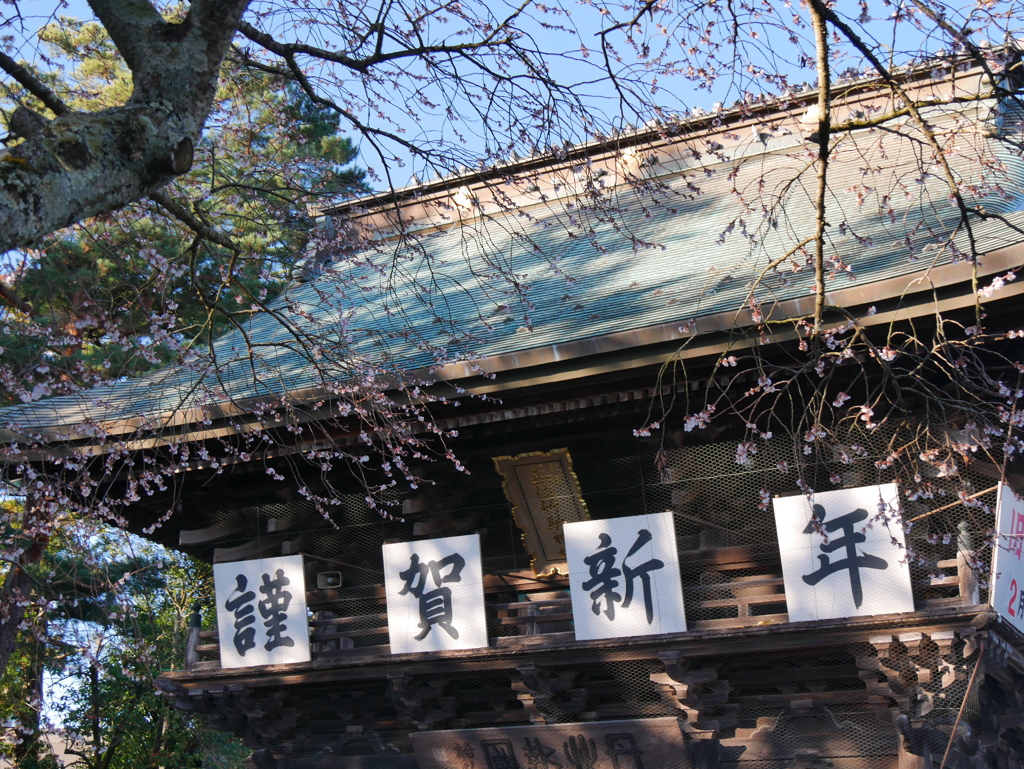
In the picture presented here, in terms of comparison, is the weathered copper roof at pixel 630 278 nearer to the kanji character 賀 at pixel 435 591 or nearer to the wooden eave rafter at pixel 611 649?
the kanji character 賀 at pixel 435 591

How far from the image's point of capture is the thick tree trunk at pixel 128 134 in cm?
308

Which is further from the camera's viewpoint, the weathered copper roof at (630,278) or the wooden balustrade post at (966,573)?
the weathered copper roof at (630,278)

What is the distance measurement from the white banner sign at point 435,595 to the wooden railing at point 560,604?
0.72ft

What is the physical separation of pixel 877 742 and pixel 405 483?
368cm

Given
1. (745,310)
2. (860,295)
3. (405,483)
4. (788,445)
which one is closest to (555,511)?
(405,483)

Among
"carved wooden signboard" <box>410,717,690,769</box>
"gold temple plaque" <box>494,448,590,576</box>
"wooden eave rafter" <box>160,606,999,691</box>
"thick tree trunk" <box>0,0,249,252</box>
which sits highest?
"thick tree trunk" <box>0,0,249,252</box>

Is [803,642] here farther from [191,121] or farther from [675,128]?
[191,121]

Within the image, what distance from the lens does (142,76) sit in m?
3.66

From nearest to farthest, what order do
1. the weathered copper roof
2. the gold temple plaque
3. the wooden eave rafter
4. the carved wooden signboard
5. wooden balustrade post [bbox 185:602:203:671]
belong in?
the wooden eave rafter
the weathered copper roof
the carved wooden signboard
the gold temple plaque
wooden balustrade post [bbox 185:602:203:671]

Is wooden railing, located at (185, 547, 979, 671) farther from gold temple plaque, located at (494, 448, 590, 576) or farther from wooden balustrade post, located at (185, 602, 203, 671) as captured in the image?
gold temple plaque, located at (494, 448, 590, 576)

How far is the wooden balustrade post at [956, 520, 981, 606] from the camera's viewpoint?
548 cm

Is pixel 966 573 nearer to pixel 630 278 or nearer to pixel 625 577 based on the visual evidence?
pixel 625 577

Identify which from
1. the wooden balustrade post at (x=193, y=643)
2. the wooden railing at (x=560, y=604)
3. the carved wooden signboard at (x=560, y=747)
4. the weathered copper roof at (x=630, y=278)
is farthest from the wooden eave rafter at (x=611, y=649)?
the weathered copper roof at (x=630, y=278)

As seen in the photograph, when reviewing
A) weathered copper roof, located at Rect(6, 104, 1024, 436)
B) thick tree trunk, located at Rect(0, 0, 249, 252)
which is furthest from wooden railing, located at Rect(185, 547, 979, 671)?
thick tree trunk, located at Rect(0, 0, 249, 252)
